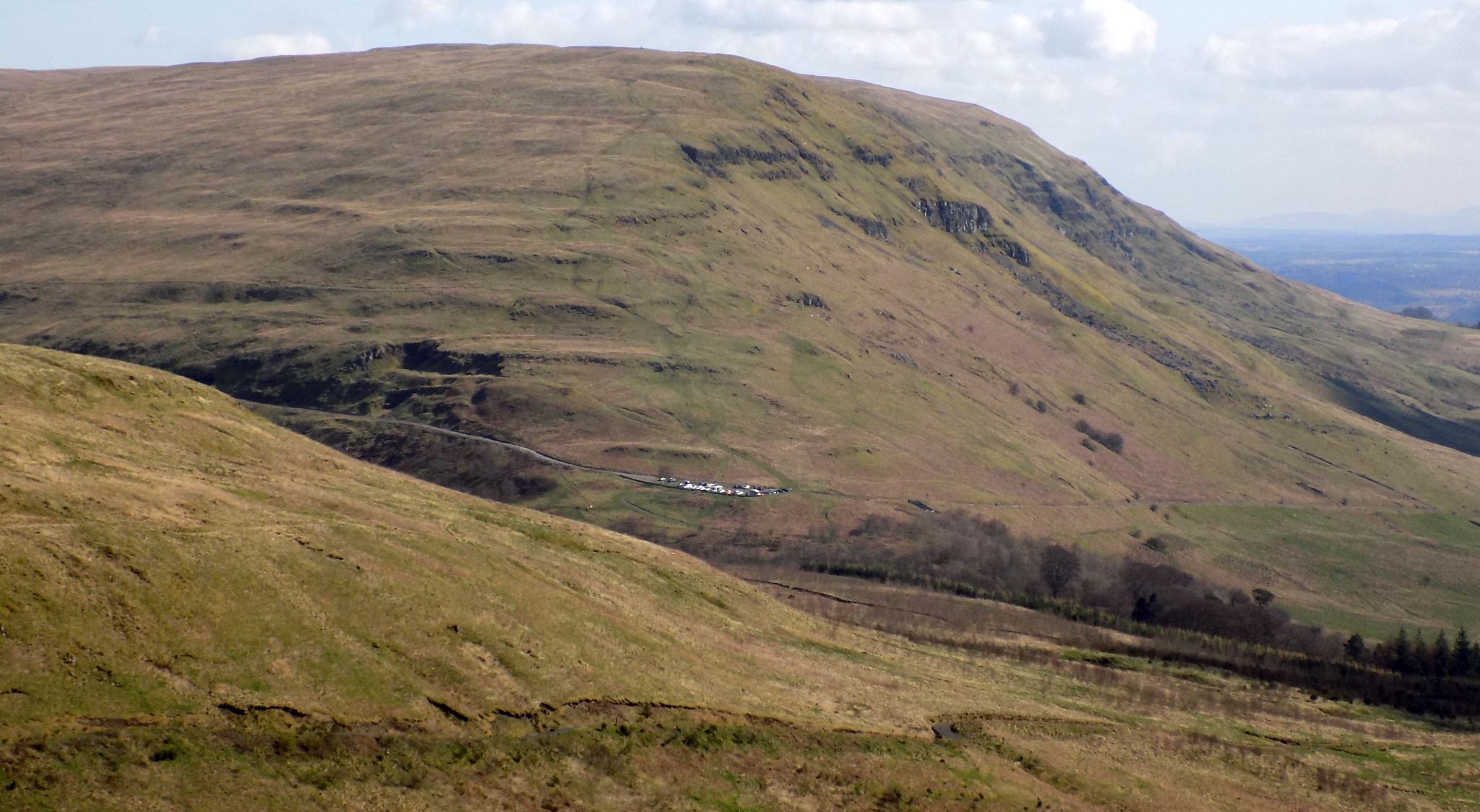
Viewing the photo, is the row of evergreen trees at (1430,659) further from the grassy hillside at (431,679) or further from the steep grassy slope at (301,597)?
the steep grassy slope at (301,597)

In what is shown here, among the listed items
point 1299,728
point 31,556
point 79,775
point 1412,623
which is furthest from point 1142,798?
point 1412,623

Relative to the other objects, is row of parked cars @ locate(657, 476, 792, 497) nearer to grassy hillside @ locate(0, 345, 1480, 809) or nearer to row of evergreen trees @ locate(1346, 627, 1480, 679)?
row of evergreen trees @ locate(1346, 627, 1480, 679)

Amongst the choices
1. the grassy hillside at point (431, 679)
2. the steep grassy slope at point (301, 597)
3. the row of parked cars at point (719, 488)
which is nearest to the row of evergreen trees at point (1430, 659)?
the grassy hillside at point (431, 679)

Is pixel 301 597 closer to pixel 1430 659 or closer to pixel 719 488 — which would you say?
pixel 1430 659

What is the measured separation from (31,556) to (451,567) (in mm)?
19860

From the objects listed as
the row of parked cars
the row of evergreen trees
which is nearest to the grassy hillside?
the row of evergreen trees

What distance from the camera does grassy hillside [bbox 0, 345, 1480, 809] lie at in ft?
130

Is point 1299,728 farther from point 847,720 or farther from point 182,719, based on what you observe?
point 182,719

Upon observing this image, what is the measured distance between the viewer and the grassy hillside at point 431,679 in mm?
39531

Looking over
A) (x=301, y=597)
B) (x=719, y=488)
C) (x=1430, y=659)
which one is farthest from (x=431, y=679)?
(x=719, y=488)

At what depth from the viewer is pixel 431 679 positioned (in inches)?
1884

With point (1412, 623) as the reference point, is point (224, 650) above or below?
above

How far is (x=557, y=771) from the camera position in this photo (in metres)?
→ 45.1

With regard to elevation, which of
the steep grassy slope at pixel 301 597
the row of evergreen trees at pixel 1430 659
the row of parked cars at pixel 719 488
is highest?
the steep grassy slope at pixel 301 597
